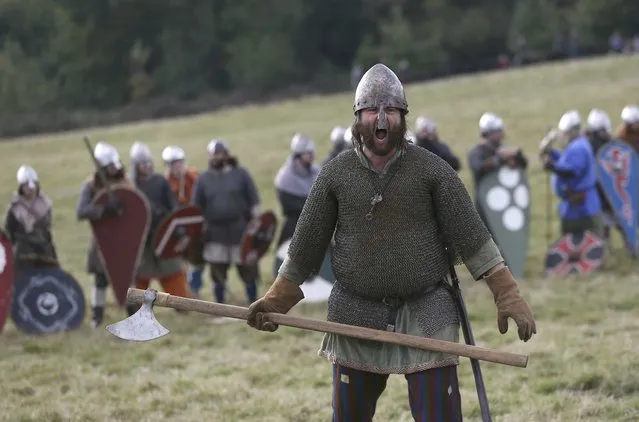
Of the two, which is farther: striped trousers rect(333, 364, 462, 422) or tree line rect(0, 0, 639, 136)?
tree line rect(0, 0, 639, 136)

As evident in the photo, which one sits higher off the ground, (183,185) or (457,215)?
(183,185)

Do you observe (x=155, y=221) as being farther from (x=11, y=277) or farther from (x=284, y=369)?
(x=284, y=369)

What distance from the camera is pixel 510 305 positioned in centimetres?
380

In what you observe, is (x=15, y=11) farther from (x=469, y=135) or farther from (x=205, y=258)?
(x=205, y=258)

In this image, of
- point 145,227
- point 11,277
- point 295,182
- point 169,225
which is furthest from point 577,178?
point 11,277

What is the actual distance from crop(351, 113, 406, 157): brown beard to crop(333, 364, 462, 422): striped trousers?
718mm

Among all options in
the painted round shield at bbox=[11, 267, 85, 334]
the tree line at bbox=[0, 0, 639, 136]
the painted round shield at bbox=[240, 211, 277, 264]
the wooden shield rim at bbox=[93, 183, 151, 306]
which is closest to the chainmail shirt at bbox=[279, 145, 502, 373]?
the wooden shield rim at bbox=[93, 183, 151, 306]

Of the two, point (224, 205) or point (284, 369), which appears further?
point (224, 205)

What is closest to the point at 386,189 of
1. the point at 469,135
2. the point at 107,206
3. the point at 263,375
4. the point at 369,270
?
the point at 369,270

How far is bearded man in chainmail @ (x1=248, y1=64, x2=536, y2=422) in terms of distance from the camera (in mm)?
3830

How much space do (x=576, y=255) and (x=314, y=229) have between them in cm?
649

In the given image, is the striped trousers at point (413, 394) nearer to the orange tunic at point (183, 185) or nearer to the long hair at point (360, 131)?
the long hair at point (360, 131)

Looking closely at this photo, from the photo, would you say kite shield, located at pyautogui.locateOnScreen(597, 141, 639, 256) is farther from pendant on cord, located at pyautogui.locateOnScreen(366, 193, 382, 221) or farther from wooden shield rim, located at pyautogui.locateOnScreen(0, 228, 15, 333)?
pendant on cord, located at pyautogui.locateOnScreen(366, 193, 382, 221)

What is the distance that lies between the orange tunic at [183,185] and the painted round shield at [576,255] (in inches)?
121
